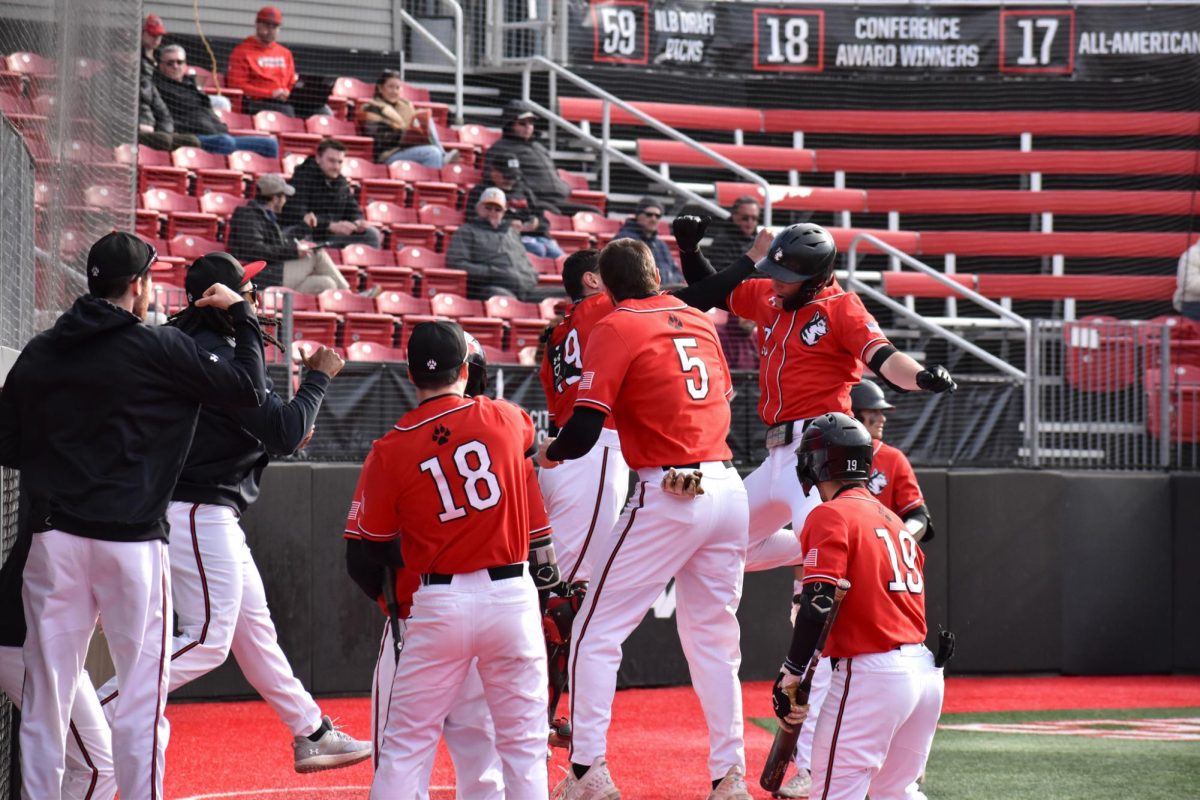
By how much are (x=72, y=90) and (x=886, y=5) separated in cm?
1496

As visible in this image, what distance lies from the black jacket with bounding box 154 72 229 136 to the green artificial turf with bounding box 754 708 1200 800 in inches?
326

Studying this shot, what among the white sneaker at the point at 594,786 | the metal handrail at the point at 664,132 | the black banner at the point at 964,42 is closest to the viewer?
the white sneaker at the point at 594,786

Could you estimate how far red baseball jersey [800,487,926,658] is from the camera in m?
4.75

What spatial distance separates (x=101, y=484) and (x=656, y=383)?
6.98 feet

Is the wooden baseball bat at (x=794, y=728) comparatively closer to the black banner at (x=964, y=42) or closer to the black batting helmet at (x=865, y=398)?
the black batting helmet at (x=865, y=398)

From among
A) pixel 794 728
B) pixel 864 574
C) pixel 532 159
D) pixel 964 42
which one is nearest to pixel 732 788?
pixel 794 728

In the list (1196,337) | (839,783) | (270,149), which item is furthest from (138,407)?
(1196,337)

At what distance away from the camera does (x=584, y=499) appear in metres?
7.04

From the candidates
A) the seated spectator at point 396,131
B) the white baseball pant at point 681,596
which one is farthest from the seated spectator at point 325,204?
the white baseball pant at point 681,596

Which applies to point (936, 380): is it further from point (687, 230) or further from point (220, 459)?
point (220, 459)

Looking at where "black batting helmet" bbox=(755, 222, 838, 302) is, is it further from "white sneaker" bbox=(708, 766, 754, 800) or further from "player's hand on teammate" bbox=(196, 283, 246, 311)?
"player's hand on teammate" bbox=(196, 283, 246, 311)

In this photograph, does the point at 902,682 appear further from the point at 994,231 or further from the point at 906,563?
the point at 994,231

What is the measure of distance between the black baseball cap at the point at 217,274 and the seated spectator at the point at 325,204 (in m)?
7.06

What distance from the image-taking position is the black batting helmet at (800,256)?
640cm
